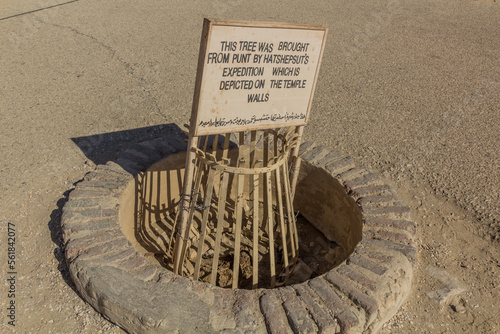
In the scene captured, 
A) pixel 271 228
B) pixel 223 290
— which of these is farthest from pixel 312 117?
pixel 223 290

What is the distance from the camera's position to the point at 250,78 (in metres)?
2.78

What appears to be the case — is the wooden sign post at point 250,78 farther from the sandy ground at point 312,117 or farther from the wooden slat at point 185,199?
the sandy ground at point 312,117

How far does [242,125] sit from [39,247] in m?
1.68

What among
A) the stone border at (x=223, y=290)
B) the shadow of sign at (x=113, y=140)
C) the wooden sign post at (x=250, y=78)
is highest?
the wooden sign post at (x=250, y=78)

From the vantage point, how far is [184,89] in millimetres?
5762

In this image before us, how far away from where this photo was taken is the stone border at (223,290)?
7.95 ft

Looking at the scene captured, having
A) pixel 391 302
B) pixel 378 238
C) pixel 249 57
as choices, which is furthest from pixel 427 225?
pixel 249 57

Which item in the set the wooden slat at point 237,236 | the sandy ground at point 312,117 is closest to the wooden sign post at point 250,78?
the wooden slat at point 237,236

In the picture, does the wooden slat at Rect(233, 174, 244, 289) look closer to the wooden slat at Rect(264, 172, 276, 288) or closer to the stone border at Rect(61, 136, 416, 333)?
the wooden slat at Rect(264, 172, 276, 288)

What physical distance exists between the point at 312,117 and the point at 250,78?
2664 millimetres

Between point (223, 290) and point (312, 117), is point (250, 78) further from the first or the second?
point (312, 117)

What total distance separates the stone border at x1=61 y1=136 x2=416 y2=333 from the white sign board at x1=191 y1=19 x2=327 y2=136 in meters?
0.92

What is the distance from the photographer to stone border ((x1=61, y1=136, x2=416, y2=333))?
7.95 feet

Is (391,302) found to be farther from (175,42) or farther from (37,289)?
(175,42)
